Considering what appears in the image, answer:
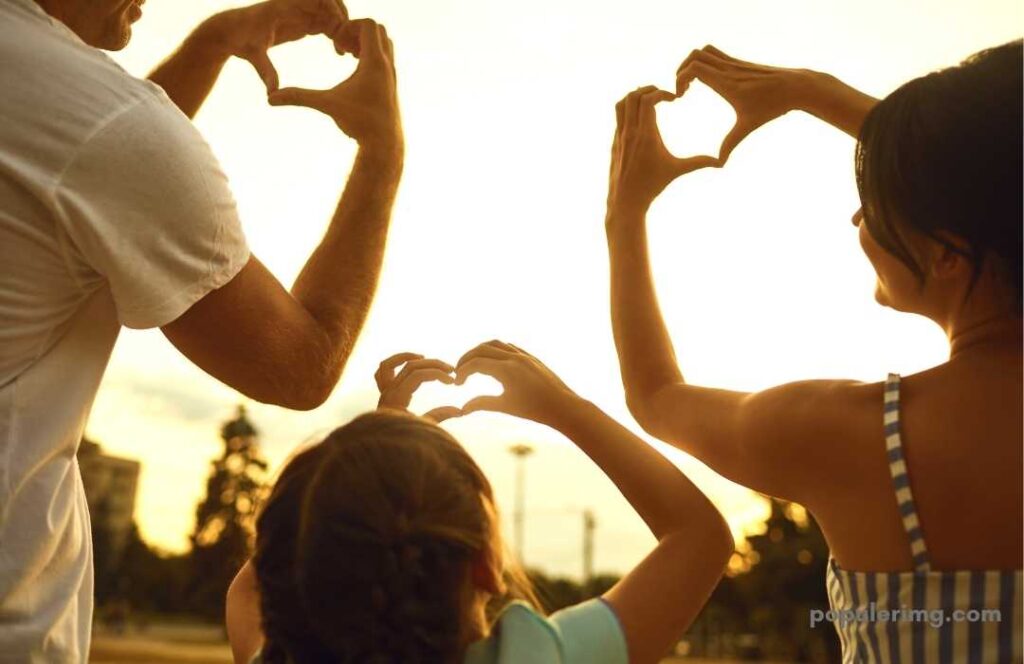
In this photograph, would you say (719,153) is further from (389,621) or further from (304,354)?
(389,621)

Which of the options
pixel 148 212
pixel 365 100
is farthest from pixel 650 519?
pixel 365 100

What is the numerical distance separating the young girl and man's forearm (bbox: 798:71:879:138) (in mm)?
756

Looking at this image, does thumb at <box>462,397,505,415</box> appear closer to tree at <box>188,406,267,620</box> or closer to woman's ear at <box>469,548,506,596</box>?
woman's ear at <box>469,548,506,596</box>

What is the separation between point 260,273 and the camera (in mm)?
1979

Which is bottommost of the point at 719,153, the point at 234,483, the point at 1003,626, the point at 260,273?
the point at 234,483

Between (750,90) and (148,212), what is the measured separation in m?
1.18

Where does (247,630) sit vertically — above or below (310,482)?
below

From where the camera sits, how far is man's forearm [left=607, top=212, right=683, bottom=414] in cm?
206

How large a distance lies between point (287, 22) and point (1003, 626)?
2.04 m

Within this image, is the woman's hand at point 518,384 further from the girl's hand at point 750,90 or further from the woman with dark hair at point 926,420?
the girl's hand at point 750,90

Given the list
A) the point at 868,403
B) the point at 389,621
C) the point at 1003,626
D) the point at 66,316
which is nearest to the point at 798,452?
the point at 868,403

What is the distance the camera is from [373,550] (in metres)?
1.68

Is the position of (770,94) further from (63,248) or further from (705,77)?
(63,248)

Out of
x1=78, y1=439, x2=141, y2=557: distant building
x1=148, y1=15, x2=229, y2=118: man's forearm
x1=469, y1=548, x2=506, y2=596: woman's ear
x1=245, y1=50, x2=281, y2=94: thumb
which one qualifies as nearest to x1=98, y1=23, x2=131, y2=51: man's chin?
x1=245, y1=50, x2=281, y2=94: thumb
